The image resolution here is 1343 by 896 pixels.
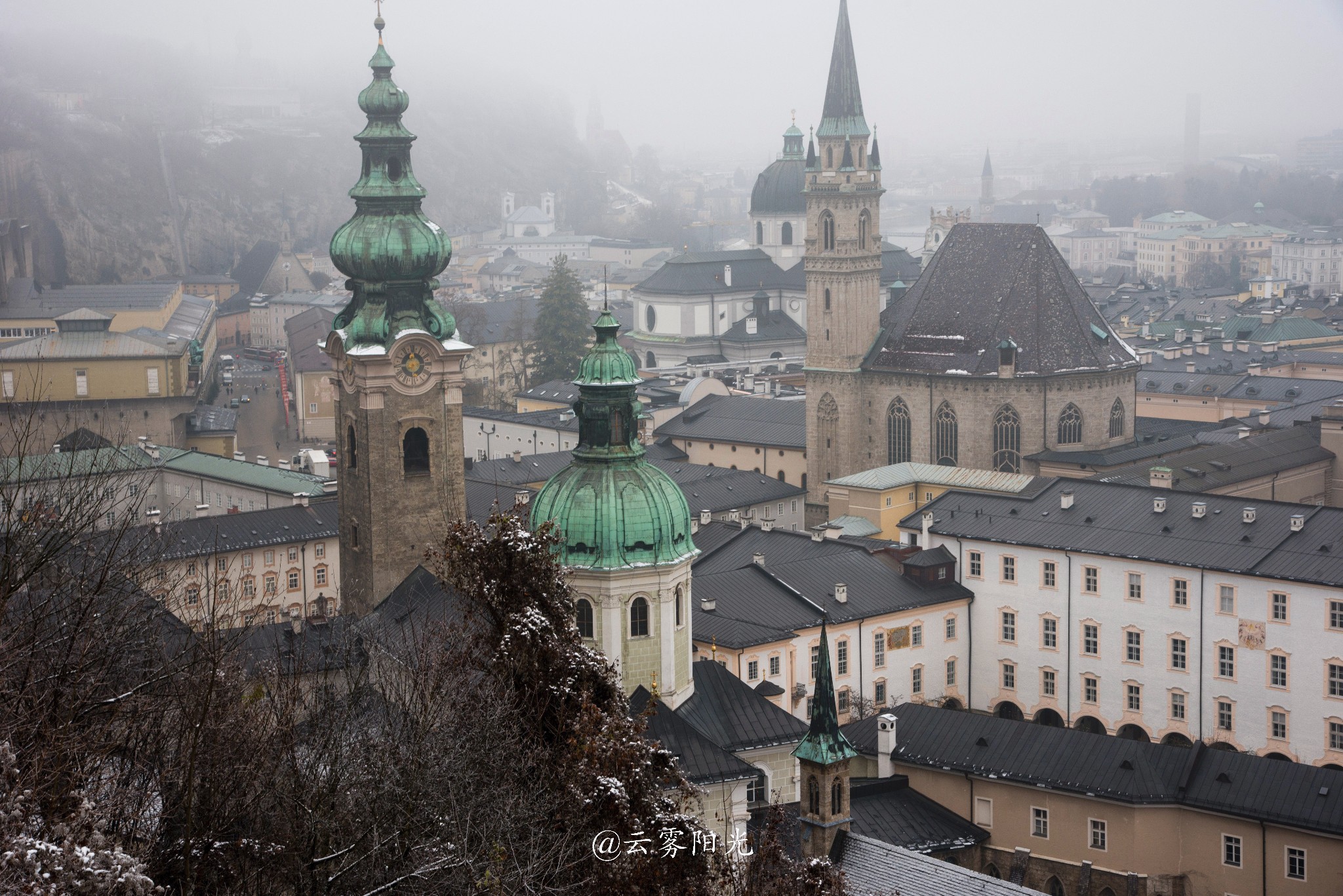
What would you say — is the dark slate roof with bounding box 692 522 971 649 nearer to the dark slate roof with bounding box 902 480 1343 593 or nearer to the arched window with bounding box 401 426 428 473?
the dark slate roof with bounding box 902 480 1343 593

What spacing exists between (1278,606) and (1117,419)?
115 ft

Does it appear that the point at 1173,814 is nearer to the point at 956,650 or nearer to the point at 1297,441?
the point at 956,650

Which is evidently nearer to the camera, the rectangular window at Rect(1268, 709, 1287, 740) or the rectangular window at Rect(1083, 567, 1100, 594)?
the rectangular window at Rect(1268, 709, 1287, 740)

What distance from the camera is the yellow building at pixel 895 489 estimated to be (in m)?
84.6

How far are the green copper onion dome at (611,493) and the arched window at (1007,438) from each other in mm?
54197

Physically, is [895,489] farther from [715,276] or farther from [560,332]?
[715,276]

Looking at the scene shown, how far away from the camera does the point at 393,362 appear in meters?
56.6

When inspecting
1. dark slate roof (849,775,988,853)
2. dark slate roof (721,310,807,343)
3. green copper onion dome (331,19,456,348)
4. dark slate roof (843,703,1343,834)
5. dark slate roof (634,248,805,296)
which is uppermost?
green copper onion dome (331,19,456,348)

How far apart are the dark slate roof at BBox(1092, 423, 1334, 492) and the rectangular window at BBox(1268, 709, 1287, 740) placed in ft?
67.2

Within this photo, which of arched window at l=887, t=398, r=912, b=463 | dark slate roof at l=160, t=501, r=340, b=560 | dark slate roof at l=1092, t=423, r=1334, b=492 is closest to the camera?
dark slate roof at l=160, t=501, r=340, b=560

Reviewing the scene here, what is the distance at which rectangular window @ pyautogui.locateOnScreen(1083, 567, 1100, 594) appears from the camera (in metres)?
65.7

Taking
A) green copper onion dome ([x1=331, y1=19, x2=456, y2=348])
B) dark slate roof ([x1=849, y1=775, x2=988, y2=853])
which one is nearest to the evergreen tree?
green copper onion dome ([x1=331, y1=19, x2=456, y2=348])

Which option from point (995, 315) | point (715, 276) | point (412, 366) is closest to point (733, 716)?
point (412, 366)

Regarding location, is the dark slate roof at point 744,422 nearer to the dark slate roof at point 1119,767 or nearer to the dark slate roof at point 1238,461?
the dark slate roof at point 1238,461
